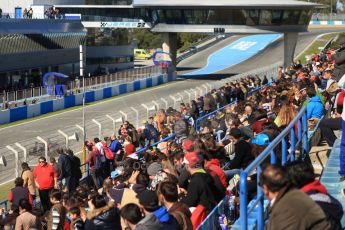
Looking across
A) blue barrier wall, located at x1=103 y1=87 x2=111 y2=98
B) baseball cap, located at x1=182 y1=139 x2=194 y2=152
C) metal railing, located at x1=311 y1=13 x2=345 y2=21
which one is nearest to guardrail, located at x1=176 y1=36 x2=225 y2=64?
blue barrier wall, located at x1=103 y1=87 x2=111 y2=98

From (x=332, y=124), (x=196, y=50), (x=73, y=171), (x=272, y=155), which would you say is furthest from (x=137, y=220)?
(x=196, y=50)

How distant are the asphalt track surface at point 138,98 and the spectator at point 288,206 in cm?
2606

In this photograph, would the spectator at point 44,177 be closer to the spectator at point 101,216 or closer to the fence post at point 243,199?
the spectator at point 101,216

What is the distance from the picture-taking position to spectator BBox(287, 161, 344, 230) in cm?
573

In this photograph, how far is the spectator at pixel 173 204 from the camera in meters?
7.48

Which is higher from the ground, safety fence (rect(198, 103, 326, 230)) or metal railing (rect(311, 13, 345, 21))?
safety fence (rect(198, 103, 326, 230))

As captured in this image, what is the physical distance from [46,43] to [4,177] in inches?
1663

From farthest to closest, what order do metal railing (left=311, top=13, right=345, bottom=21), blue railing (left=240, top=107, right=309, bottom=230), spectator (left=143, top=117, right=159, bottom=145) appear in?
metal railing (left=311, top=13, right=345, bottom=21), spectator (left=143, top=117, right=159, bottom=145), blue railing (left=240, top=107, right=309, bottom=230)

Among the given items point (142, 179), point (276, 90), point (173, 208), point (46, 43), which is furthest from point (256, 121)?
point (46, 43)

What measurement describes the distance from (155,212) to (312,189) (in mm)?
1723

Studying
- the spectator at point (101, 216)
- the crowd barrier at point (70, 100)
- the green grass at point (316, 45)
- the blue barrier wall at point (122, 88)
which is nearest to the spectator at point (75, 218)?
the spectator at point (101, 216)

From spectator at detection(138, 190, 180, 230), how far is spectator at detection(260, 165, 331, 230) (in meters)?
1.73

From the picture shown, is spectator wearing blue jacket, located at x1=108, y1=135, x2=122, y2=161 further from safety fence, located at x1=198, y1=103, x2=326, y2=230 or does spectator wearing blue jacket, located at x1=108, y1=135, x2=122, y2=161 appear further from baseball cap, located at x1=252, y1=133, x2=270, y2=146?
baseball cap, located at x1=252, y1=133, x2=270, y2=146

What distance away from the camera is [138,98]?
50062 mm
